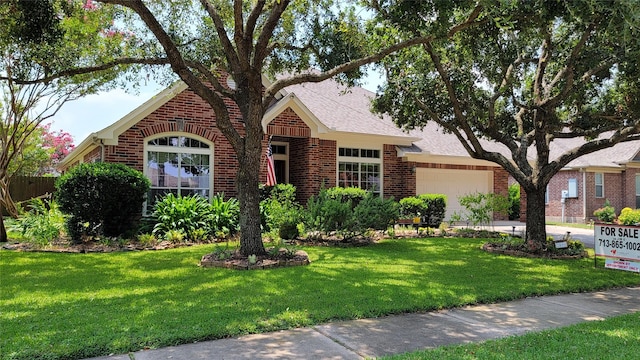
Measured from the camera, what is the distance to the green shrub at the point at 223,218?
495 inches

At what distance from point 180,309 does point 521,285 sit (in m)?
5.25

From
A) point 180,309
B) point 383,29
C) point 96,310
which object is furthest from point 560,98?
point 96,310

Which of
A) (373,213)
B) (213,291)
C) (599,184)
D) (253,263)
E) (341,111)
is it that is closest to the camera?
(213,291)

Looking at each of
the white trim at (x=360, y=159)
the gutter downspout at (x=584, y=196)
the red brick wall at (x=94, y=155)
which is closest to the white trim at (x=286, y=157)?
the white trim at (x=360, y=159)

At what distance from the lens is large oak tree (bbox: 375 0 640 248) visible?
10086 millimetres

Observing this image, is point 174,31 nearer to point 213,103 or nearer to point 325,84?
point 213,103

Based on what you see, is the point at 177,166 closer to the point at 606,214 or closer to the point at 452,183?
the point at 452,183

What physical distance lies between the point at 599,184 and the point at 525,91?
14.4 m

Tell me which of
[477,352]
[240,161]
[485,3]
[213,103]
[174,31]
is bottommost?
[477,352]

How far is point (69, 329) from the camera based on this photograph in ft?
15.6

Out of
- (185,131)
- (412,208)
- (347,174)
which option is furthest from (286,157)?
(412,208)

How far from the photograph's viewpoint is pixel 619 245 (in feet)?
28.6

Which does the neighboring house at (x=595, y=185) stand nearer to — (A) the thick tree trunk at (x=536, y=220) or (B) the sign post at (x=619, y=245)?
(A) the thick tree trunk at (x=536, y=220)

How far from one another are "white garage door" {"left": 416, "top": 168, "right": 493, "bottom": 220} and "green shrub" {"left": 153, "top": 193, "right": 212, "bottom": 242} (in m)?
9.90
